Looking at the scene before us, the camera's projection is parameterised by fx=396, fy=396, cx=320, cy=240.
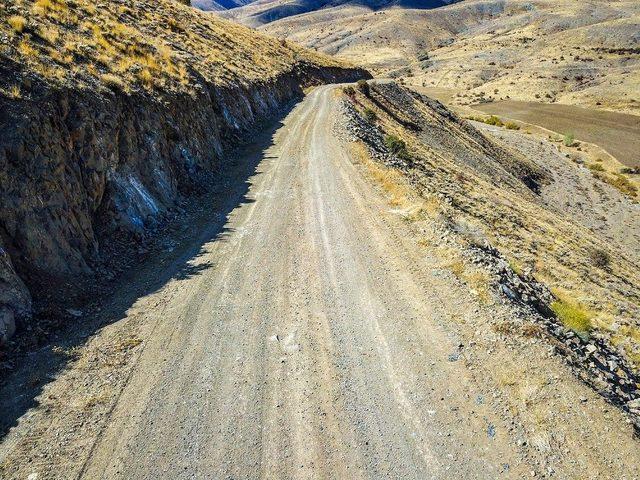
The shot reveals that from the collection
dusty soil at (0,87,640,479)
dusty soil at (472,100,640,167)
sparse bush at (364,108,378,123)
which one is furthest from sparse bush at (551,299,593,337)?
dusty soil at (472,100,640,167)

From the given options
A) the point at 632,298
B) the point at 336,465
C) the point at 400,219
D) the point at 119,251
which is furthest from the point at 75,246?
the point at 632,298

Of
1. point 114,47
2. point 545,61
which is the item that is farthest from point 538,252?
point 545,61

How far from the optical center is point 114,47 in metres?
20.0

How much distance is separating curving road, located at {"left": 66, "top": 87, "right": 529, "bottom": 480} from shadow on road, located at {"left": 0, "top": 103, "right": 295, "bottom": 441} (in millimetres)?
672

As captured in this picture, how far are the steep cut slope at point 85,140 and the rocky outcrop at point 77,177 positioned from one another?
3 cm

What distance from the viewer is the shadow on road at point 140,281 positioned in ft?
25.8

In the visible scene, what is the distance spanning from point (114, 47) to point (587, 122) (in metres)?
83.5

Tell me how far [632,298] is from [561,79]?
108 metres

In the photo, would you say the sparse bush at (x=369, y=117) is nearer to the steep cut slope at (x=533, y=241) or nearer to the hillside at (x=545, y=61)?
the steep cut slope at (x=533, y=241)

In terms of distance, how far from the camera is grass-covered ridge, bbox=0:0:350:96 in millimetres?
14000

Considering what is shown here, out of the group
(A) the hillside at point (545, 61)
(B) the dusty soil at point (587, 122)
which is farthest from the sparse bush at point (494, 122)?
(A) the hillside at point (545, 61)

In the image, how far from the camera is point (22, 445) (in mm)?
6812

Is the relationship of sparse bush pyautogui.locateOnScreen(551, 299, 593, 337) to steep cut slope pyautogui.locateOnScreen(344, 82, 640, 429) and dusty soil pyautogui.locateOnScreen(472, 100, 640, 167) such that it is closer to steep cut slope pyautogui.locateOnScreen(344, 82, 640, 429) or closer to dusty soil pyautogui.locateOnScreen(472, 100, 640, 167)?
steep cut slope pyautogui.locateOnScreen(344, 82, 640, 429)

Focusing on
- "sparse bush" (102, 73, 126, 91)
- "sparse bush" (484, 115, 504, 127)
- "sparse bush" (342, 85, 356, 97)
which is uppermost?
"sparse bush" (102, 73, 126, 91)
